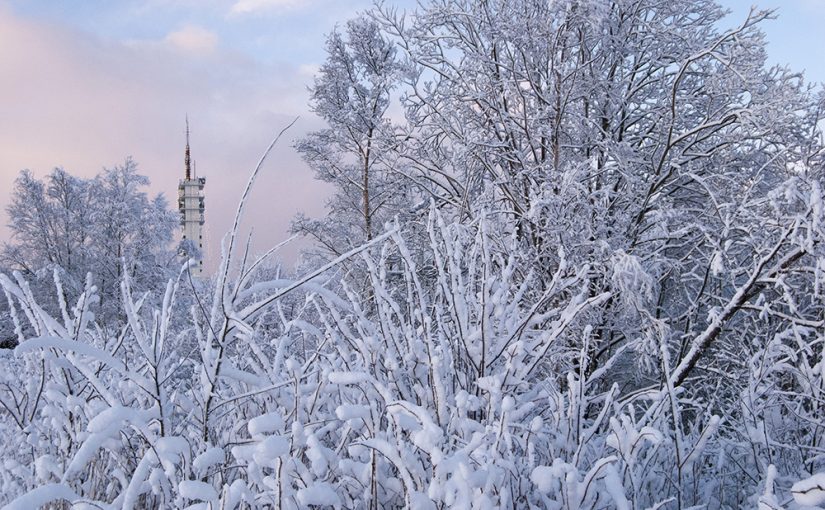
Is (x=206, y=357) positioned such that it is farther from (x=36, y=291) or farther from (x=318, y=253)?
(x=36, y=291)

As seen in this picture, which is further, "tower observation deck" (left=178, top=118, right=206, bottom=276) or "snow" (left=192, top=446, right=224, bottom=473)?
"tower observation deck" (left=178, top=118, right=206, bottom=276)

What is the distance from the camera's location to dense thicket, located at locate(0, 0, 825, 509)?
5.35 ft

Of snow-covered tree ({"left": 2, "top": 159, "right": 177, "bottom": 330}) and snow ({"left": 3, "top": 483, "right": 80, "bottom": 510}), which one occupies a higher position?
snow-covered tree ({"left": 2, "top": 159, "right": 177, "bottom": 330})

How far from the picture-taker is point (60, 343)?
1475 millimetres

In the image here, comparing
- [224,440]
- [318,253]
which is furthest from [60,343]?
[318,253]

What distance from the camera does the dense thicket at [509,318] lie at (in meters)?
1.63

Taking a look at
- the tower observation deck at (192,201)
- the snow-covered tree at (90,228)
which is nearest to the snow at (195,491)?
the snow-covered tree at (90,228)

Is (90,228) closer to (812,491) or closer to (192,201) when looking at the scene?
(812,491)

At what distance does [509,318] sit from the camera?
2367 mm

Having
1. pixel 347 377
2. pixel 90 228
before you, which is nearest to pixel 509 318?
pixel 347 377

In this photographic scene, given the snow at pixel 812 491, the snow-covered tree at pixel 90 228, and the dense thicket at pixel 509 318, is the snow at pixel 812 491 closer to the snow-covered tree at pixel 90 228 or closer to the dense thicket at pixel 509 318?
the dense thicket at pixel 509 318

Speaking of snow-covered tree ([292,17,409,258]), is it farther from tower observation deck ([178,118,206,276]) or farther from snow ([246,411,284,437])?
tower observation deck ([178,118,206,276])

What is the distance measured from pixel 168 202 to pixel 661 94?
15.5 meters

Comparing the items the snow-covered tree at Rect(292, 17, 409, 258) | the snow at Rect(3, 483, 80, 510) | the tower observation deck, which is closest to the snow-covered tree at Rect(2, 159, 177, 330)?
the snow-covered tree at Rect(292, 17, 409, 258)
